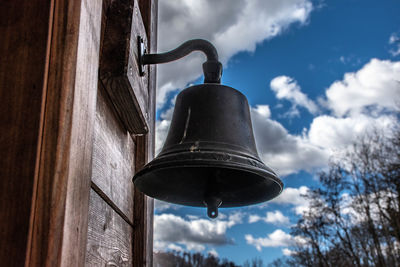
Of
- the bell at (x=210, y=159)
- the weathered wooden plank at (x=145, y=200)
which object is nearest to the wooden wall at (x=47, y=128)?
the bell at (x=210, y=159)

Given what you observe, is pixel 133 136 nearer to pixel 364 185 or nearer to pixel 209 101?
pixel 209 101

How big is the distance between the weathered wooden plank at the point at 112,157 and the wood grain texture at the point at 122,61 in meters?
0.05

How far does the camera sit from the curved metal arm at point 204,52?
1787 millimetres

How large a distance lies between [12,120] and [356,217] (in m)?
31.5

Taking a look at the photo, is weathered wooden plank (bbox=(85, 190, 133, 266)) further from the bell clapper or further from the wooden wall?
the bell clapper

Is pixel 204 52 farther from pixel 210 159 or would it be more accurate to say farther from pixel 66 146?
pixel 66 146

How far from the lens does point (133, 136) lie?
2.07m

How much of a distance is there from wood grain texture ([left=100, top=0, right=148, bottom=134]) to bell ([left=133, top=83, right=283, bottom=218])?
0.22 m

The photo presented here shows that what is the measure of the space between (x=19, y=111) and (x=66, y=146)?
119 mm

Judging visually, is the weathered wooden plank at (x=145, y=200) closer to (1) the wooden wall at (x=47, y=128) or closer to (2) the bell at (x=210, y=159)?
(2) the bell at (x=210, y=159)


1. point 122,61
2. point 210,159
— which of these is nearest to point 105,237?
point 210,159

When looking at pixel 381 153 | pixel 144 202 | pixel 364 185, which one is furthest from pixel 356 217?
pixel 144 202

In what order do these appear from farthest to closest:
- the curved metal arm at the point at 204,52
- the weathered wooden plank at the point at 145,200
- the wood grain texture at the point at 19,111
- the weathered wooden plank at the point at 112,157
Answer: the weathered wooden plank at the point at 145,200 < the curved metal arm at the point at 204,52 < the weathered wooden plank at the point at 112,157 < the wood grain texture at the point at 19,111

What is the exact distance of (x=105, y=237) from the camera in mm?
1386
